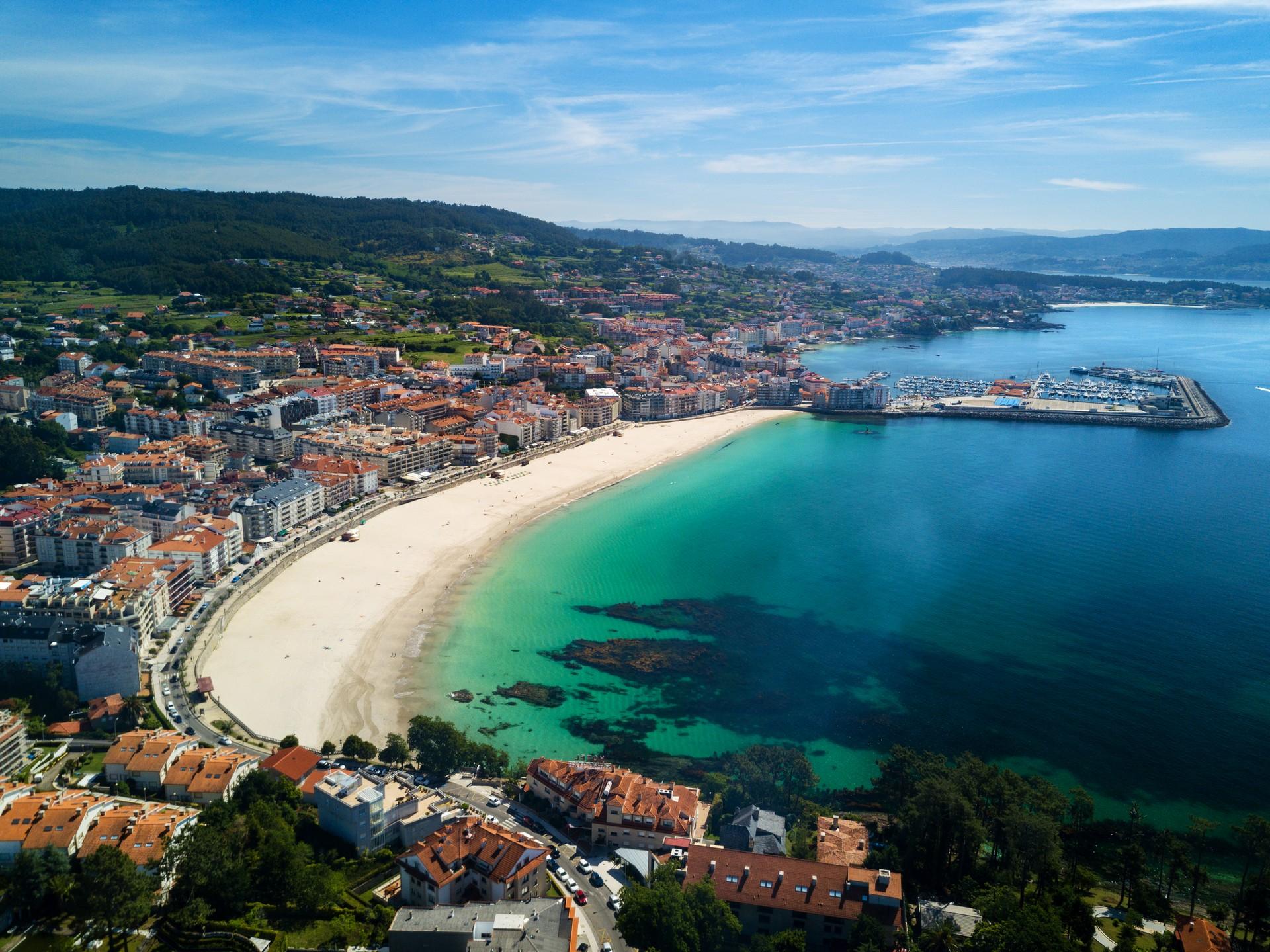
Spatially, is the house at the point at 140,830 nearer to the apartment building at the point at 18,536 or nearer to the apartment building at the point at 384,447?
the apartment building at the point at 18,536

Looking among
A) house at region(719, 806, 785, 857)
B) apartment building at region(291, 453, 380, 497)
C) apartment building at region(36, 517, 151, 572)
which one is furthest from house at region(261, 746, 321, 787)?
apartment building at region(291, 453, 380, 497)

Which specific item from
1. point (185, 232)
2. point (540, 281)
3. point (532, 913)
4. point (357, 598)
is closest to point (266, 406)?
point (357, 598)

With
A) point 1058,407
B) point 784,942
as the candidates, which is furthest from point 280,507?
point 1058,407

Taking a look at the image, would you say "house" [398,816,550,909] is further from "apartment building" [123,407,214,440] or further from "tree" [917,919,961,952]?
"apartment building" [123,407,214,440]

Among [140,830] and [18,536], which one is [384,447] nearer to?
[18,536]

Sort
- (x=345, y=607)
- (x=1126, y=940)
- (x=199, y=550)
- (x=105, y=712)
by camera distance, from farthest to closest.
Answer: (x=199, y=550) → (x=345, y=607) → (x=105, y=712) → (x=1126, y=940)

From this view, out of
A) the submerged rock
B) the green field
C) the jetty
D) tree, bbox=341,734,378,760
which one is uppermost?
the green field
